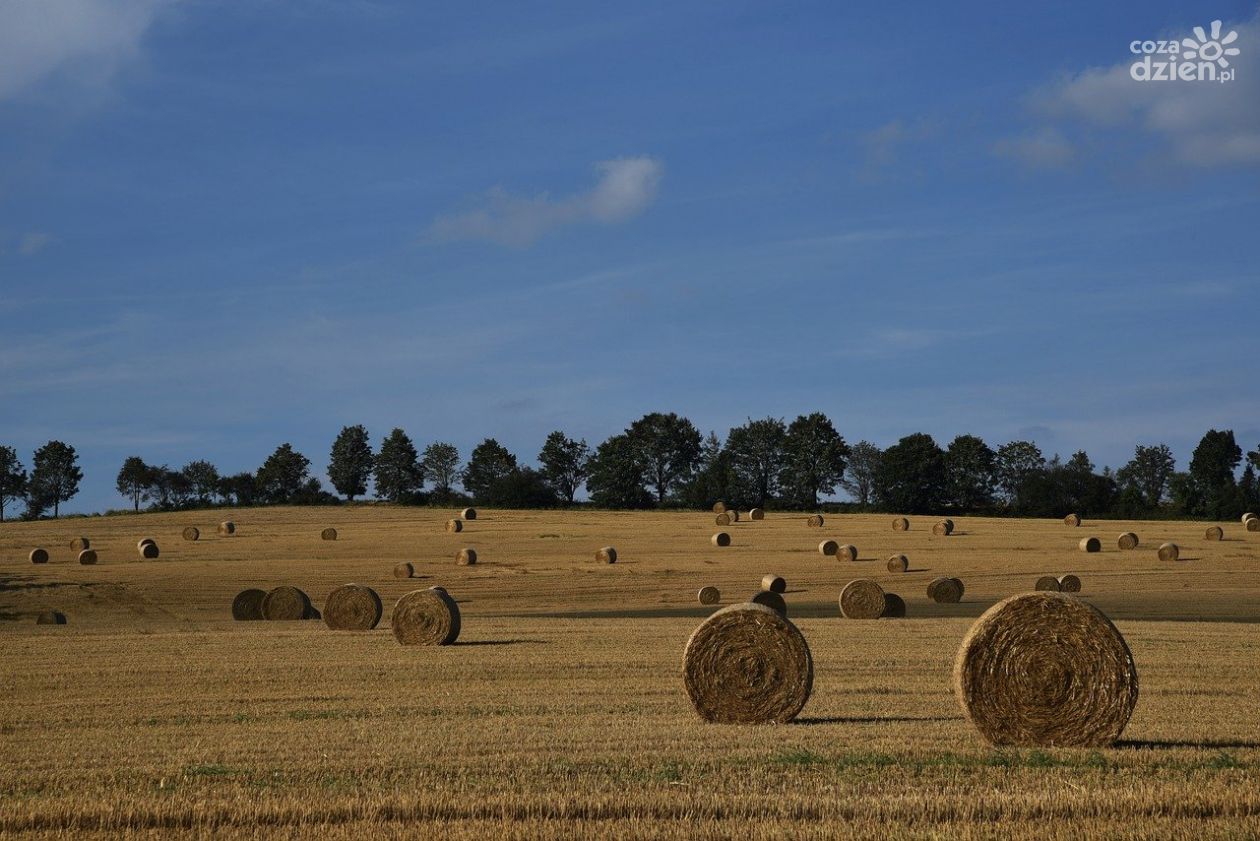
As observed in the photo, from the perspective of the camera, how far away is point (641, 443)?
117 metres

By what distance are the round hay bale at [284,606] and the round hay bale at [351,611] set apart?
5332mm

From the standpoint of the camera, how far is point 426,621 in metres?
24.9

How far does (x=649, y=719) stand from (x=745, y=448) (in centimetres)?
10084

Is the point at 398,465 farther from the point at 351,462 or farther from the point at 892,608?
the point at 892,608

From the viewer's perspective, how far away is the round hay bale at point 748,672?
50.1 ft

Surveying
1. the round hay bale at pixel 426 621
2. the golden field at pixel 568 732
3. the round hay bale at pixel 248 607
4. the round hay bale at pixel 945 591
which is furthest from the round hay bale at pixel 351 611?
the round hay bale at pixel 945 591

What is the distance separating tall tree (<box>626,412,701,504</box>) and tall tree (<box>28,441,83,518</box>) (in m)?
51.5

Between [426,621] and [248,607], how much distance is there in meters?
11.1

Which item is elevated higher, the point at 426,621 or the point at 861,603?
the point at 426,621

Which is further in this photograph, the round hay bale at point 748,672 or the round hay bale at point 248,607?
the round hay bale at point 248,607

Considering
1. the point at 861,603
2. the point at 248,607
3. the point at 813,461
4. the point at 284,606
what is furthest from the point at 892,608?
the point at 813,461

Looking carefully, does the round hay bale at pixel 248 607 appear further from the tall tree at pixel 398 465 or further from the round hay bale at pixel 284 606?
the tall tree at pixel 398 465

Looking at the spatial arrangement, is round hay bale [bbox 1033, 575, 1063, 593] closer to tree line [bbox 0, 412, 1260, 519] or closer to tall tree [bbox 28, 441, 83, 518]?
tree line [bbox 0, 412, 1260, 519]

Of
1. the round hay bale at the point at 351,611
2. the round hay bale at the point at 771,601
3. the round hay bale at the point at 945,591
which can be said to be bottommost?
the round hay bale at the point at 945,591
